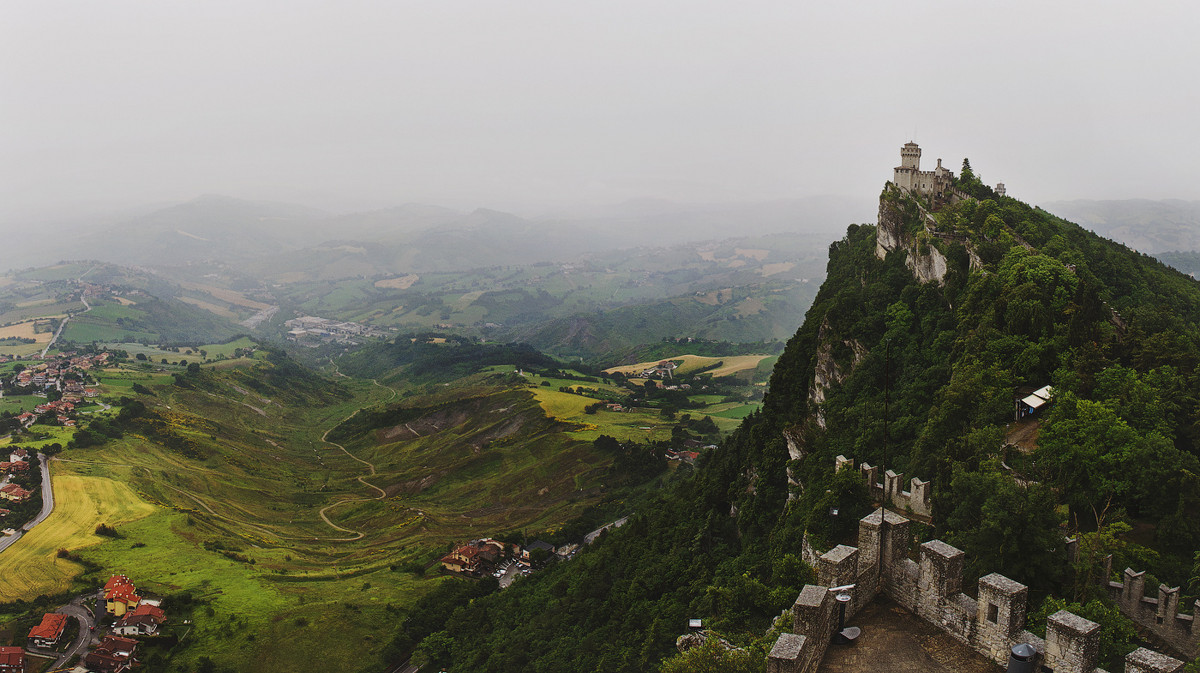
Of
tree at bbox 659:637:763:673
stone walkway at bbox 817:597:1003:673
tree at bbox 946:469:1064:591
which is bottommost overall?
tree at bbox 659:637:763:673

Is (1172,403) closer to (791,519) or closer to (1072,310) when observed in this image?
(1072,310)

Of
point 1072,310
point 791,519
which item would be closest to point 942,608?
point 791,519

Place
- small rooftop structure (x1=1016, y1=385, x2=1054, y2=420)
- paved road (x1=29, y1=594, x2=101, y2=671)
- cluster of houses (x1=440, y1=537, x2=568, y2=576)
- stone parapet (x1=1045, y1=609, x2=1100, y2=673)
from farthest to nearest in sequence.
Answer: cluster of houses (x1=440, y1=537, x2=568, y2=576), paved road (x1=29, y1=594, x2=101, y2=671), small rooftop structure (x1=1016, y1=385, x2=1054, y2=420), stone parapet (x1=1045, y1=609, x2=1100, y2=673)

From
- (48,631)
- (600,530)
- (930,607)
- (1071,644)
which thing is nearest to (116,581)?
(48,631)

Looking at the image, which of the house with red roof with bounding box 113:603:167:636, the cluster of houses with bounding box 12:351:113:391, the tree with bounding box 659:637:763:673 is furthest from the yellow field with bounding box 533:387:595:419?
the tree with bounding box 659:637:763:673

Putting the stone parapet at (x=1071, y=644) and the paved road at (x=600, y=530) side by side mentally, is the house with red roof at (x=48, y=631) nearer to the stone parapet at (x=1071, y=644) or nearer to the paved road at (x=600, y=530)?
the paved road at (x=600, y=530)

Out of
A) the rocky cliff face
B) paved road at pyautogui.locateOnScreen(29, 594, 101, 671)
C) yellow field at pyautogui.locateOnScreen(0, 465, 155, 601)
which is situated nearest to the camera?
the rocky cliff face

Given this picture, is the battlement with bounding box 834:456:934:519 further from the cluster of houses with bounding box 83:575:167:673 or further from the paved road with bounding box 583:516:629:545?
the cluster of houses with bounding box 83:575:167:673
